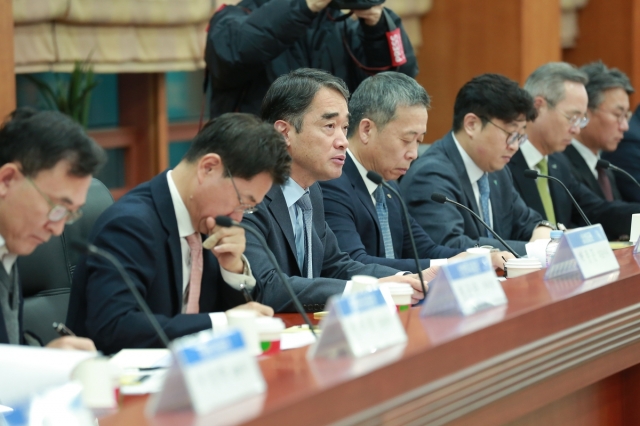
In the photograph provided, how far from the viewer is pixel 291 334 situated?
6.36 feet

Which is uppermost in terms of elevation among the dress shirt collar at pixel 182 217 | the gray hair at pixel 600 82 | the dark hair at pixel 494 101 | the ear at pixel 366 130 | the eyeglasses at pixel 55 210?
the gray hair at pixel 600 82

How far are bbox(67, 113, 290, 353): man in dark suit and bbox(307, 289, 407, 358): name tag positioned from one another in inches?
19.1

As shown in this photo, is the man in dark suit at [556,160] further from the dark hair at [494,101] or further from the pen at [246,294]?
the pen at [246,294]

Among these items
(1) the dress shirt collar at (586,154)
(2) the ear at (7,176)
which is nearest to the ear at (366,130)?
(2) the ear at (7,176)

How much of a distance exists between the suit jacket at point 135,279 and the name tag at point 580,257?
2.61 feet

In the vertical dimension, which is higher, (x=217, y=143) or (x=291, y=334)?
(x=217, y=143)

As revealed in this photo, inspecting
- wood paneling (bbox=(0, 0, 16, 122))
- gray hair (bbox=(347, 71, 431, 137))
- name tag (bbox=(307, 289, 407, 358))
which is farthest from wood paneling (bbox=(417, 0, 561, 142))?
name tag (bbox=(307, 289, 407, 358))

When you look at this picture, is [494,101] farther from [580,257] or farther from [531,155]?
[580,257]

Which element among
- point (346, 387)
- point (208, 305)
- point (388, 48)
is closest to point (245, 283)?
point (208, 305)

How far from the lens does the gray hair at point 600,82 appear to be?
4.73 m

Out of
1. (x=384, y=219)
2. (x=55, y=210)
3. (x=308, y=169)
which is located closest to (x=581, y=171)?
(x=384, y=219)

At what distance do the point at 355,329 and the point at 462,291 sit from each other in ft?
1.19

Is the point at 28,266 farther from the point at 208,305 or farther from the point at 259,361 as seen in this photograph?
the point at 259,361

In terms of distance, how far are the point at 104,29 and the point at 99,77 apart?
1.02 ft
